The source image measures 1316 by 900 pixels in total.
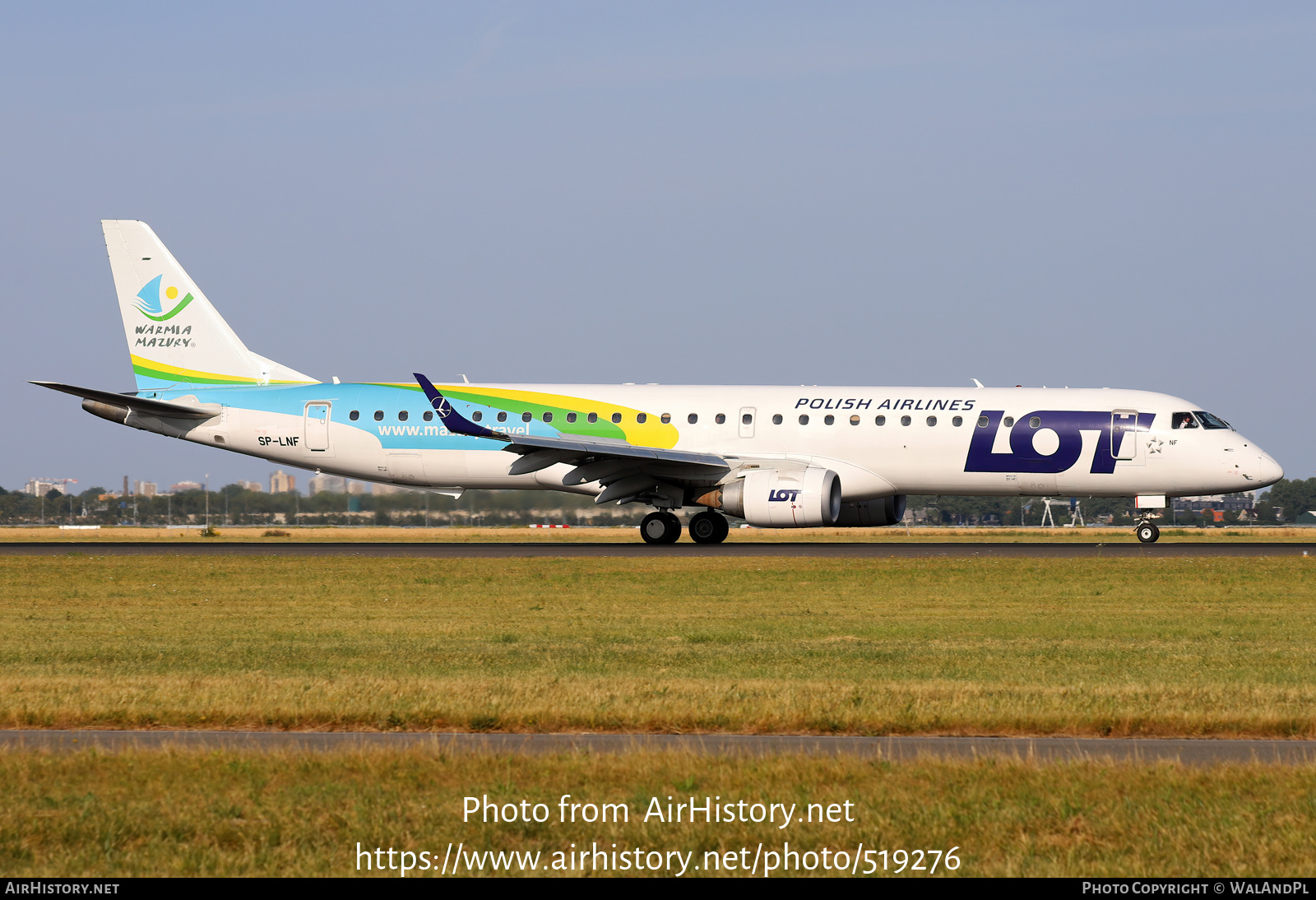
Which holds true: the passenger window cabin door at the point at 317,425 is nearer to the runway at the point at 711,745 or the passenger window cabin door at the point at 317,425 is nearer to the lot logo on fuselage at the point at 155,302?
the lot logo on fuselage at the point at 155,302

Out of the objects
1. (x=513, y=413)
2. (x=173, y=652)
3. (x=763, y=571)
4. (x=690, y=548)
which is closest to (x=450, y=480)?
(x=513, y=413)

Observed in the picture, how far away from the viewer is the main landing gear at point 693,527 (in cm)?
3459

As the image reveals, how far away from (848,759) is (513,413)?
2640cm

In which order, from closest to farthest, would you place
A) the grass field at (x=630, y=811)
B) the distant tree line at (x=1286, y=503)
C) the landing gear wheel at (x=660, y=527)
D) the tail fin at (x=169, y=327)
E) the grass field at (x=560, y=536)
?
1. the grass field at (x=630, y=811)
2. the landing gear wheel at (x=660, y=527)
3. the tail fin at (x=169, y=327)
4. the grass field at (x=560, y=536)
5. the distant tree line at (x=1286, y=503)

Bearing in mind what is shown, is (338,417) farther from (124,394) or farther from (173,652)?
(173,652)

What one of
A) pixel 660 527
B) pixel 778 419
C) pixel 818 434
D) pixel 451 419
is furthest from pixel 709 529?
pixel 451 419

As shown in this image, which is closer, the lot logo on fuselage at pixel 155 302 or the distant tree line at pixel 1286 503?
the lot logo on fuselage at pixel 155 302

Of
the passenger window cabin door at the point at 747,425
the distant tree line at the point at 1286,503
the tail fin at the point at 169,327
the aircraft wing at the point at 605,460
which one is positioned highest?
the tail fin at the point at 169,327

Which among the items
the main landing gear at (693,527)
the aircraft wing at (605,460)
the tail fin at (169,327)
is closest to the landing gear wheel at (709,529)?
the main landing gear at (693,527)

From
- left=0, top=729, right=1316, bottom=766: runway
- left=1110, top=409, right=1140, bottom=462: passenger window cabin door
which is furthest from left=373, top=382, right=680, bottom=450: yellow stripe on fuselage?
left=0, top=729, right=1316, bottom=766: runway

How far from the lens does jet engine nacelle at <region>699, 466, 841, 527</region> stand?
31.0 m

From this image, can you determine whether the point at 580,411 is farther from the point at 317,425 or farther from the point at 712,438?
the point at 317,425

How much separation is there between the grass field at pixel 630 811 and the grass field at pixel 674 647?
2016mm

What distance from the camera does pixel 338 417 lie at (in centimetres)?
3575
